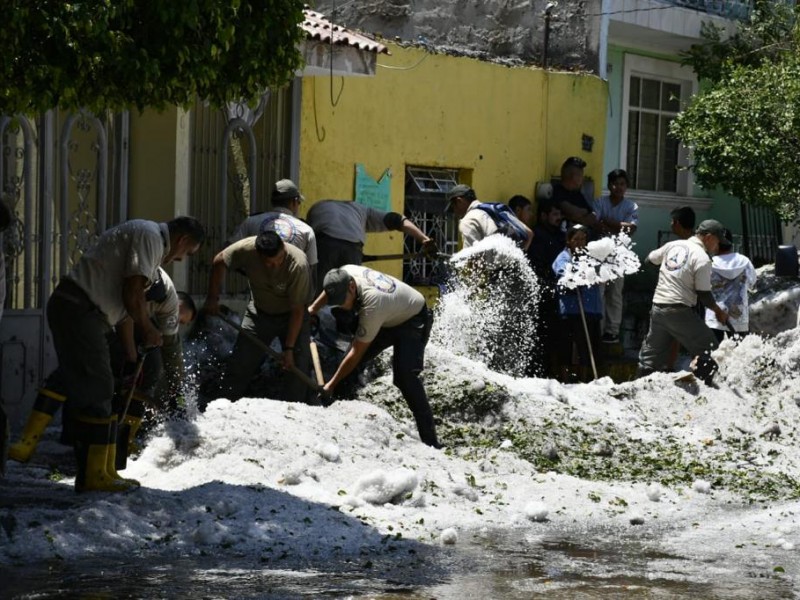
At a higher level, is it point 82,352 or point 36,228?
point 36,228

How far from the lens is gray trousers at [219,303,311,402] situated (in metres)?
11.1

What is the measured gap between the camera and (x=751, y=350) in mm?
13547

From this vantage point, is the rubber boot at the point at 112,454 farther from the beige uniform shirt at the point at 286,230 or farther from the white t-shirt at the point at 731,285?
the white t-shirt at the point at 731,285

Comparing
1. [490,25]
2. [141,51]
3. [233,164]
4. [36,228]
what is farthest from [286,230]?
[490,25]

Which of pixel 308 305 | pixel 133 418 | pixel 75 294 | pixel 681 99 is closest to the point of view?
pixel 75 294

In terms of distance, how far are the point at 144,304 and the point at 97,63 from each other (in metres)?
1.50

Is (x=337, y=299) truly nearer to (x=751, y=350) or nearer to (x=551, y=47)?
(x=751, y=350)

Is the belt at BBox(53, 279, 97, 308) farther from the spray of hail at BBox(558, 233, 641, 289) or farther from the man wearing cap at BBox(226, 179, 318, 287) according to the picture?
the spray of hail at BBox(558, 233, 641, 289)

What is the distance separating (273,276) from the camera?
10977 mm

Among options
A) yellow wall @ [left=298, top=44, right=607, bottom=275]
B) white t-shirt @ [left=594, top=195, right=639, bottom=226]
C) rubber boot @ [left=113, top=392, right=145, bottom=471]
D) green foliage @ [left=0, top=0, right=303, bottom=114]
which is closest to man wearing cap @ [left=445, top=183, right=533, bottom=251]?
yellow wall @ [left=298, top=44, right=607, bottom=275]

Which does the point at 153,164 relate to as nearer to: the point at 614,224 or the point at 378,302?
the point at 378,302

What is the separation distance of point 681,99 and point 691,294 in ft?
31.3

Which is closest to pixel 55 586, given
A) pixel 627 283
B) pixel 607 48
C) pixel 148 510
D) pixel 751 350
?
pixel 148 510

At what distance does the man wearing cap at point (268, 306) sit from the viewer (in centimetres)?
1092
